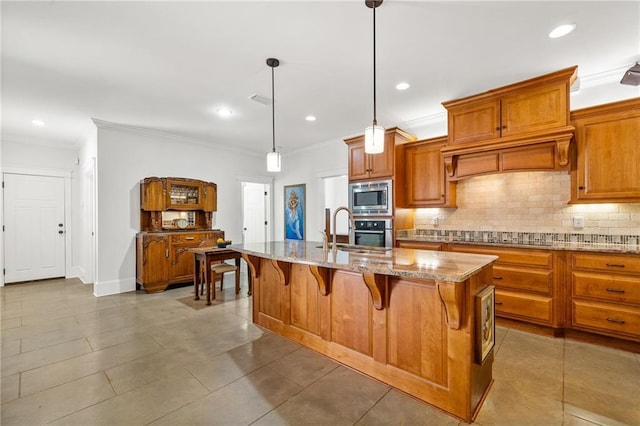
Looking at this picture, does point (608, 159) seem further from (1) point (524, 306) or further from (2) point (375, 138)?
(2) point (375, 138)

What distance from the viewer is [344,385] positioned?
6.69ft

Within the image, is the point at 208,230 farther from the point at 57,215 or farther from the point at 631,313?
the point at 631,313

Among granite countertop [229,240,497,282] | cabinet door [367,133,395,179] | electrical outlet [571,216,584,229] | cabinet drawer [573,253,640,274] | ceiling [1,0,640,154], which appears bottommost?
cabinet drawer [573,253,640,274]

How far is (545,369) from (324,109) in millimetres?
3660

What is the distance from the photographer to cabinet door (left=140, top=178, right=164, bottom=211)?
465 centimetres

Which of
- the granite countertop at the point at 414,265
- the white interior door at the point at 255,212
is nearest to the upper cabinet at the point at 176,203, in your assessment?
the white interior door at the point at 255,212

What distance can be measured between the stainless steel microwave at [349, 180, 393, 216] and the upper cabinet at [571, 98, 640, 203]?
203cm

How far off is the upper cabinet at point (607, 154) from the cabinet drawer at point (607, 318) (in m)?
1.02

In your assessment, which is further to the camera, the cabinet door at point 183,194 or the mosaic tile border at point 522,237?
the cabinet door at point 183,194

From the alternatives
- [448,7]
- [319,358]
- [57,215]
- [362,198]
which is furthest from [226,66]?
[57,215]

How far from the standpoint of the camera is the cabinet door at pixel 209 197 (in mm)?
Answer: 5309

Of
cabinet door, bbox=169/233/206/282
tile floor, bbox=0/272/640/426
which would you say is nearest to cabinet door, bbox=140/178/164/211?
cabinet door, bbox=169/233/206/282

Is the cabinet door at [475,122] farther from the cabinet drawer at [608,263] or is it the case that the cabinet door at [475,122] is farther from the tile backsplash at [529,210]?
the cabinet drawer at [608,263]

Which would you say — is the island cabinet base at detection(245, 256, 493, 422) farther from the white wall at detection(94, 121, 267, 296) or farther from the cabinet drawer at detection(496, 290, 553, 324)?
the white wall at detection(94, 121, 267, 296)
